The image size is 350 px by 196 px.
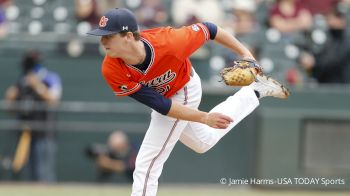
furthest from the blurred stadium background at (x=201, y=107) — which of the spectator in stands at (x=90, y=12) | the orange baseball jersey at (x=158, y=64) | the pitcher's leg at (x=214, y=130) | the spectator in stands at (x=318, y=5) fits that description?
the orange baseball jersey at (x=158, y=64)

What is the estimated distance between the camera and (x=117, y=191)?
36.5 ft

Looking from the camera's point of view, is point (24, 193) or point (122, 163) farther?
point (122, 163)

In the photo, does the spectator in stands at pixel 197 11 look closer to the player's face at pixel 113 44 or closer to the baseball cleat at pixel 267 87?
the baseball cleat at pixel 267 87

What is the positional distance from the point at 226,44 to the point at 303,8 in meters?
6.24

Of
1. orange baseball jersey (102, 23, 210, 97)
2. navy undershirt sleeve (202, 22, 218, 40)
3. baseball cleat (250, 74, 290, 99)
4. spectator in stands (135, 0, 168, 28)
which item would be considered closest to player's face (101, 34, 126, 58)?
orange baseball jersey (102, 23, 210, 97)

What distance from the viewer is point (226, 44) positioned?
7.62 m

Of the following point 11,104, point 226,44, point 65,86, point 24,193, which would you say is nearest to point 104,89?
point 65,86

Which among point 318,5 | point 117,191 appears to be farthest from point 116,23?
point 318,5

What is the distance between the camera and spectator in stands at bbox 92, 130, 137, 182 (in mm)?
12258

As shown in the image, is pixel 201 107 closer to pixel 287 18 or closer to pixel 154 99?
pixel 287 18

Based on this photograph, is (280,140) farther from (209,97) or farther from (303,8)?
(303,8)

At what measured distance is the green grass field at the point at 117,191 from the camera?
10781 mm

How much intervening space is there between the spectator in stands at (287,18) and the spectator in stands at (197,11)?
80 centimetres

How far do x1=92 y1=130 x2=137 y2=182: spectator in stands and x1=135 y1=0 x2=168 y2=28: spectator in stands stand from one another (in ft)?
5.52
